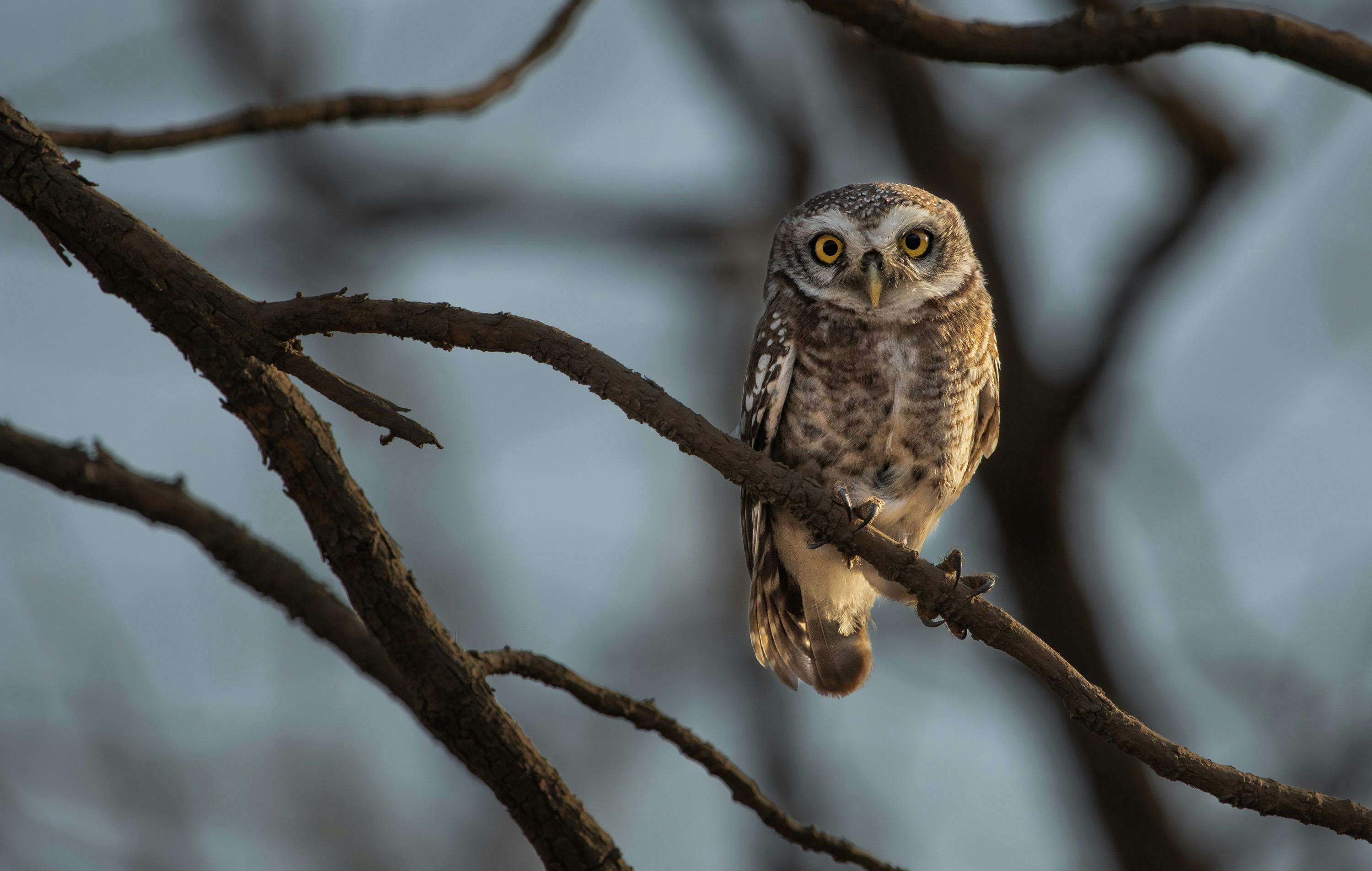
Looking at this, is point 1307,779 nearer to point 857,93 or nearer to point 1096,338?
point 1096,338

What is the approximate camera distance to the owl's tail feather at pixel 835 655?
4.10 m

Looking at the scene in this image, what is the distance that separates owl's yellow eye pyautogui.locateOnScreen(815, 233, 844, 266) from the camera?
4027 mm

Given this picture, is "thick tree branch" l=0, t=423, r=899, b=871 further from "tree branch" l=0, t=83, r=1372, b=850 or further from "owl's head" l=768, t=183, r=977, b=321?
"owl's head" l=768, t=183, r=977, b=321

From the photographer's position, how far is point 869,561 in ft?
9.03

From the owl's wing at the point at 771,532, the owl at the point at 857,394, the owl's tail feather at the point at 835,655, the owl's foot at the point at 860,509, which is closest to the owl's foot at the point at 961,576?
the owl's foot at the point at 860,509

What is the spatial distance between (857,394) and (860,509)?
21.7 inches

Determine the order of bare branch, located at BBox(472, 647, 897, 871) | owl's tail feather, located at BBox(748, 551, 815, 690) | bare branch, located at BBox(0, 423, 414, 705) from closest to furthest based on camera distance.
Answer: bare branch, located at BBox(472, 647, 897, 871)
bare branch, located at BBox(0, 423, 414, 705)
owl's tail feather, located at BBox(748, 551, 815, 690)

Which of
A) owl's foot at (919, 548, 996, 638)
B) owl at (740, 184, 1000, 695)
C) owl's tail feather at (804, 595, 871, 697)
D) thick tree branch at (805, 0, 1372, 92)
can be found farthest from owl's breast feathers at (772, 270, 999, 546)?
thick tree branch at (805, 0, 1372, 92)

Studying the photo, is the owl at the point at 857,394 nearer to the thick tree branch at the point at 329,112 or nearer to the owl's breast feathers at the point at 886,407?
the owl's breast feathers at the point at 886,407

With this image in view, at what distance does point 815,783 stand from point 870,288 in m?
5.18

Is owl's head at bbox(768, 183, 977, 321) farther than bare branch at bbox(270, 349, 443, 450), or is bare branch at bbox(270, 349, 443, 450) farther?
owl's head at bbox(768, 183, 977, 321)

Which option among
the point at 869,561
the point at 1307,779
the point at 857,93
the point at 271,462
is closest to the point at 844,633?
the point at 869,561

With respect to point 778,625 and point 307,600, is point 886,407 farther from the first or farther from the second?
point 307,600

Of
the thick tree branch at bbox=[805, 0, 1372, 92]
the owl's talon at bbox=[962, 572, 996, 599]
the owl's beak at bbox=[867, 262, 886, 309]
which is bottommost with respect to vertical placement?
the owl's talon at bbox=[962, 572, 996, 599]
